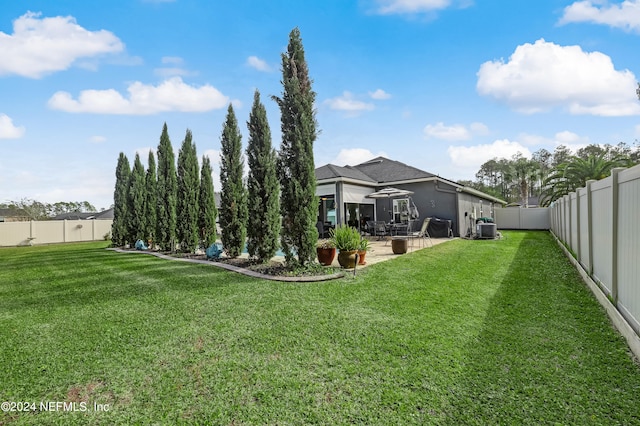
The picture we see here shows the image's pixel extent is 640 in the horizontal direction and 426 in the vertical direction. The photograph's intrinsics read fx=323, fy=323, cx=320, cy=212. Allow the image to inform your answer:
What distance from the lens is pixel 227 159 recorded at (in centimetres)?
1059

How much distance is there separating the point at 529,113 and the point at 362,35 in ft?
39.1

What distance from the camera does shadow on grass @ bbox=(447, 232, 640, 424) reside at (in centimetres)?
231

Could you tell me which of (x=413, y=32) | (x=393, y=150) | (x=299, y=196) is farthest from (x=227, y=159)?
(x=393, y=150)

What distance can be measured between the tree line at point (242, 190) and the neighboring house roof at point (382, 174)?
23.7 ft

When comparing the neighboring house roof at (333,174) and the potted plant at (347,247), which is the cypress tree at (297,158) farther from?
the neighboring house roof at (333,174)

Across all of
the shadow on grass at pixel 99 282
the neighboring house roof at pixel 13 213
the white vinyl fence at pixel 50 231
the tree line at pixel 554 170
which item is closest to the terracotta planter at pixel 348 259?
the shadow on grass at pixel 99 282

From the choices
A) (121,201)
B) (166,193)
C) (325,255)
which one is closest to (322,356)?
(325,255)

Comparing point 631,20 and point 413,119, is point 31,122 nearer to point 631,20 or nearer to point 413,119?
point 413,119

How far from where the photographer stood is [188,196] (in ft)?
41.3

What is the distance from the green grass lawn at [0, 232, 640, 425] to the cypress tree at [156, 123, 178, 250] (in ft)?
24.5

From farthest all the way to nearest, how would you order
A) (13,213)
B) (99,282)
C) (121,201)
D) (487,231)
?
(13,213)
(121,201)
(487,231)
(99,282)

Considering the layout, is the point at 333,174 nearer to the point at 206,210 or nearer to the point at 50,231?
the point at 206,210

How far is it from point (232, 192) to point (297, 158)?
351cm

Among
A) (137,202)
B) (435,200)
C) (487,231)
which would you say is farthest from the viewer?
(435,200)
